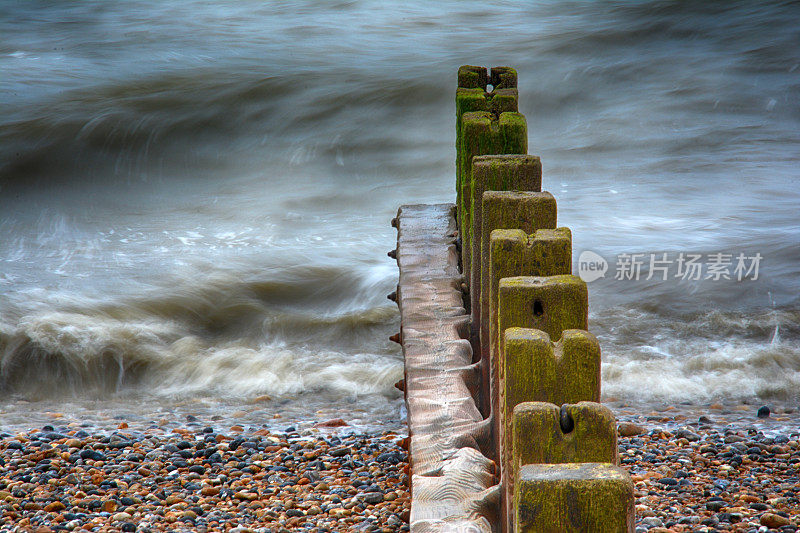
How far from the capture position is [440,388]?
3.44m

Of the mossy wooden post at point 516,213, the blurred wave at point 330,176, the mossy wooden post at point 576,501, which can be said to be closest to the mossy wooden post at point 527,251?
the mossy wooden post at point 516,213

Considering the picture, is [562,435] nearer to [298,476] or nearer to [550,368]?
[550,368]

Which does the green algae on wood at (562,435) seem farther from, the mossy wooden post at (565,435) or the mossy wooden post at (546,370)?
the mossy wooden post at (546,370)

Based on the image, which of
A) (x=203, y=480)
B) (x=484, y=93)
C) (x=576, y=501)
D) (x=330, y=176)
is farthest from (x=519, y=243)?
(x=330, y=176)

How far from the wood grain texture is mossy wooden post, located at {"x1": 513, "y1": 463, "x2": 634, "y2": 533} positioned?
0.71 meters

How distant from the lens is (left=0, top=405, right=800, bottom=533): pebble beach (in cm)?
358

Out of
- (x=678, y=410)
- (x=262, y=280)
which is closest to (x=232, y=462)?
(x=678, y=410)

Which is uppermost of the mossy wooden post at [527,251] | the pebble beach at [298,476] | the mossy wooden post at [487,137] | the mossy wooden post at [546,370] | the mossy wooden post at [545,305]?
the mossy wooden post at [487,137]

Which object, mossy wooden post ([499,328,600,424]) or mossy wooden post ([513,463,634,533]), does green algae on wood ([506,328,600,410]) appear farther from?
mossy wooden post ([513,463,634,533])

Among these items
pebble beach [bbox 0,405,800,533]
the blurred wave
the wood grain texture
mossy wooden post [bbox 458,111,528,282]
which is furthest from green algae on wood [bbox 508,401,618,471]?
the blurred wave

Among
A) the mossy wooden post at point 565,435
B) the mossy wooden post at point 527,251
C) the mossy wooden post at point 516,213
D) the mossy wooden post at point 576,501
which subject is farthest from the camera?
the mossy wooden post at point 516,213

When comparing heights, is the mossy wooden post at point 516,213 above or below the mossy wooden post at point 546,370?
above

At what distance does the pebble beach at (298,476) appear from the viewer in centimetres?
358

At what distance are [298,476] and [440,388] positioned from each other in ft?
3.46
